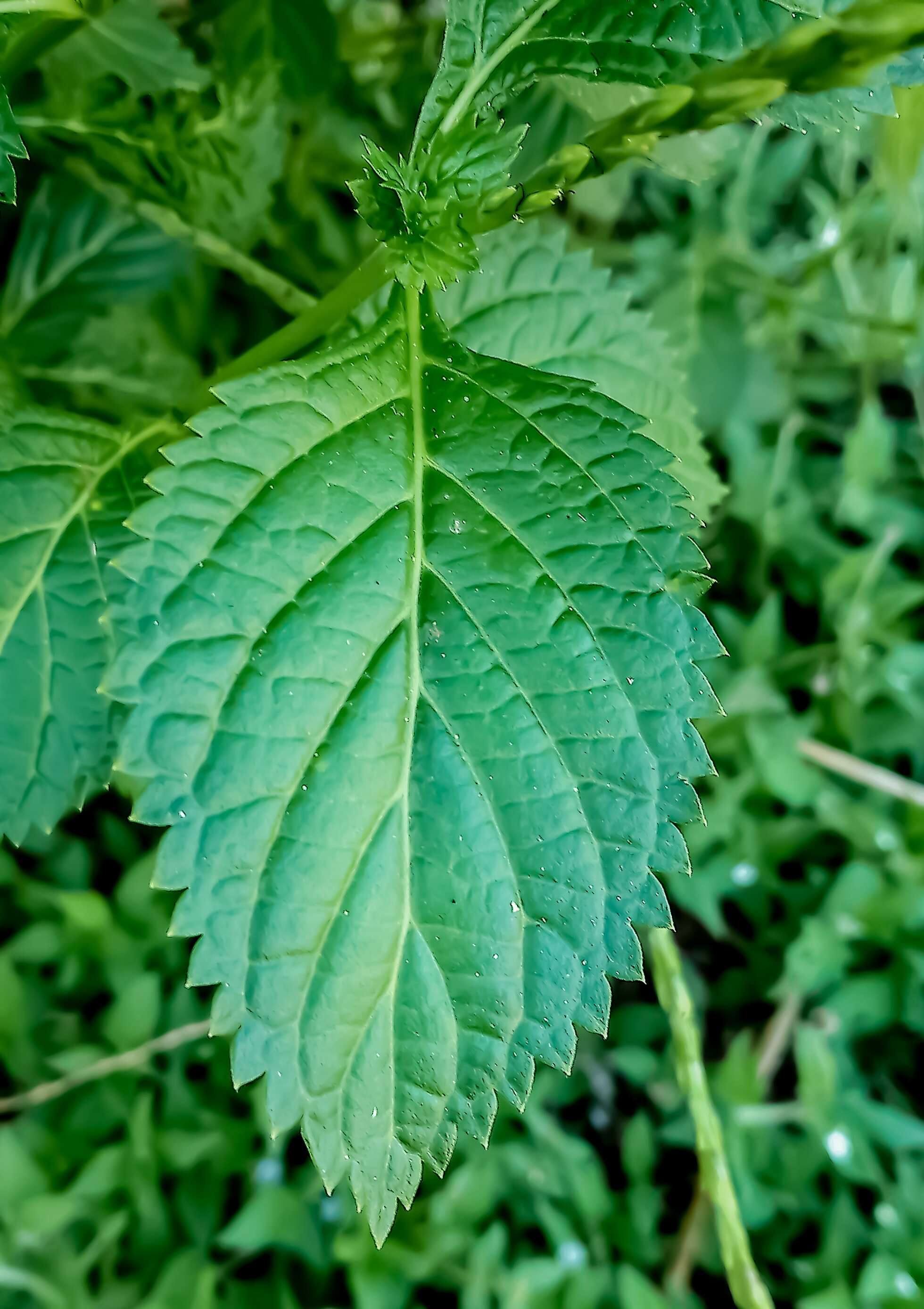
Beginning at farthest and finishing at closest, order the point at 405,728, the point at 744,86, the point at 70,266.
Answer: the point at 70,266 < the point at 405,728 < the point at 744,86

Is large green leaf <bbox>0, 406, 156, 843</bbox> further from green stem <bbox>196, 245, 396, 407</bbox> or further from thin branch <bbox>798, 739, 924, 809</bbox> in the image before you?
thin branch <bbox>798, 739, 924, 809</bbox>

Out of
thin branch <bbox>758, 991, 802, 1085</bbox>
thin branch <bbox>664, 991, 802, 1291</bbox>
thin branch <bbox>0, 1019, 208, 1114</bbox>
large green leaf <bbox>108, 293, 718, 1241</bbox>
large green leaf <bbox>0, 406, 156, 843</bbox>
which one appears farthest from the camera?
thin branch <bbox>758, 991, 802, 1085</bbox>

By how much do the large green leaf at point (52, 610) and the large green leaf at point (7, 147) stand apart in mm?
158

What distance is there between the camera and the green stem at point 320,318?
0.55 m

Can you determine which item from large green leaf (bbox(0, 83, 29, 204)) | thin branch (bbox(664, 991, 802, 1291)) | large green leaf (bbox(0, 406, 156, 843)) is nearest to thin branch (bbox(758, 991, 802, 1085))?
thin branch (bbox(664, 991, 802, 1291))

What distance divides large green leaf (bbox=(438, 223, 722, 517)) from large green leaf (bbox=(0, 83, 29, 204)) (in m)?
0.32

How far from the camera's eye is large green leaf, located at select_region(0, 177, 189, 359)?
913 mm

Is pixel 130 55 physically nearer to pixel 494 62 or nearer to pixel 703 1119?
pixel 494 62

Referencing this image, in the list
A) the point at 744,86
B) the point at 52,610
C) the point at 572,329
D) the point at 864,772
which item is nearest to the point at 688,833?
the point at 864,772

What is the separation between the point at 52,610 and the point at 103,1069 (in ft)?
1.56

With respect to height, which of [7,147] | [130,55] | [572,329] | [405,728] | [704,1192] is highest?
[130,55]

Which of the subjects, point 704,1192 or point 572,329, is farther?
point 704,1192

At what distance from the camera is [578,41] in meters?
0.54

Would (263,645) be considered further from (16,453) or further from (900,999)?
(900,999)
